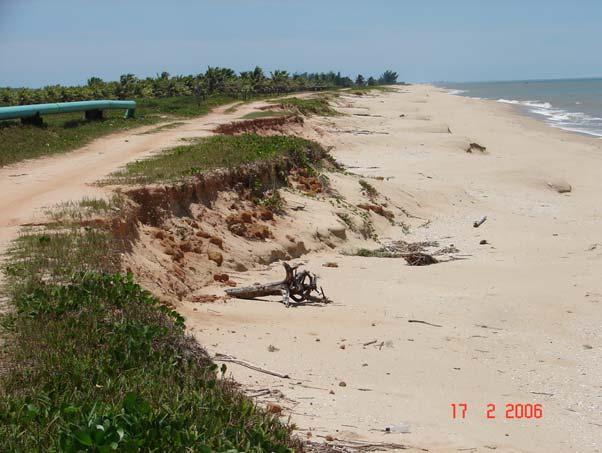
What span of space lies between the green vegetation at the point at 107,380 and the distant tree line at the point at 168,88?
24089 millimetres

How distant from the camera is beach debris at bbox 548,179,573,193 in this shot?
79.6 ft

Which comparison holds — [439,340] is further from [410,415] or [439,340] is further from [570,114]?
[570,114]

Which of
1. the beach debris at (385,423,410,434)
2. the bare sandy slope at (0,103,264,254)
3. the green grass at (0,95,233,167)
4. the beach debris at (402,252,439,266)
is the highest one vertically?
the green grass at (0,95,233,167)

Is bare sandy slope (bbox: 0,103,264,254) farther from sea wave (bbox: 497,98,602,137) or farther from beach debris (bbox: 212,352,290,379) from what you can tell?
sea wave (bbox: 497,98,602,137)

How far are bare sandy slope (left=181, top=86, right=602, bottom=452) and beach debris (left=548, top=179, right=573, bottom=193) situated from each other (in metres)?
5.21

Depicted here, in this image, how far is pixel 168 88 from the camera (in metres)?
47.2

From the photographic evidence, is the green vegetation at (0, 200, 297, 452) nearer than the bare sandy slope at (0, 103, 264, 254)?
Yes

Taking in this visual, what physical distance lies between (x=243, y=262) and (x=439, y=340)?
4178 mm

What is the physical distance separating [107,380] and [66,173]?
10.1m

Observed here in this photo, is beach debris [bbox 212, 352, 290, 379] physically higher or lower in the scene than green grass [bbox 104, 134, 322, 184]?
lower

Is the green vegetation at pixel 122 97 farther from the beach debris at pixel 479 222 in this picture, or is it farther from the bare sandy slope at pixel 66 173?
the beach debris at pixel 479 222
